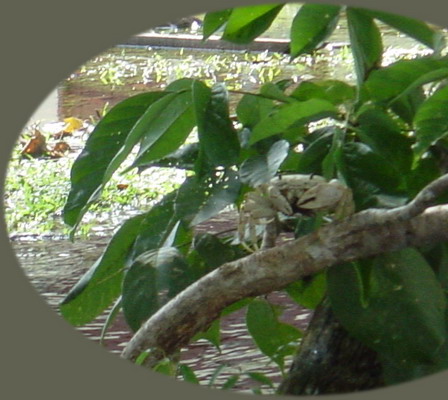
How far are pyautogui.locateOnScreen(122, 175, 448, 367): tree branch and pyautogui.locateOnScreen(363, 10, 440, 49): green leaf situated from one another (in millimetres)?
197

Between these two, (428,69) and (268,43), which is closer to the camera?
(428,69)

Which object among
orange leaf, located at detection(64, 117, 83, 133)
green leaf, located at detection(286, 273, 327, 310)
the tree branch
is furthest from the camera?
orange leaf, located at detection(64, 117, 83, 133)

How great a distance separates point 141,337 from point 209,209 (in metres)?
0.14

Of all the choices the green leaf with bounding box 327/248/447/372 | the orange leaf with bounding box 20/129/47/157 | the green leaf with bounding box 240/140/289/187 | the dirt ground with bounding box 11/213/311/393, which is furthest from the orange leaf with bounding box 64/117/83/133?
the green leaf with bounding box 327/248/447/372

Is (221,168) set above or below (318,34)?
below

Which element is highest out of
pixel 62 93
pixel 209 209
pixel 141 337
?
pixel 62 93

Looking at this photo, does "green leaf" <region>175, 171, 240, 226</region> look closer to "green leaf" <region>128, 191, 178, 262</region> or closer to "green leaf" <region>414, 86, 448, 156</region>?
"green leaf" <region>128, 191, 178, 262</region>

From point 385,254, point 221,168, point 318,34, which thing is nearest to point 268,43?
point 318,34

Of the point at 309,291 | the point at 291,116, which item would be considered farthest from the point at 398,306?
the point at 291,116

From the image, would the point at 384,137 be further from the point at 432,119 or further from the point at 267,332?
the point at 267,332

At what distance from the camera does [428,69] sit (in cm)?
79

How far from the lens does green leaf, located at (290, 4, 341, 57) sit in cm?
84

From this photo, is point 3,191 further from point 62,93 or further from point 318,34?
point 318,34

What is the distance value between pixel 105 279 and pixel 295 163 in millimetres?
234
